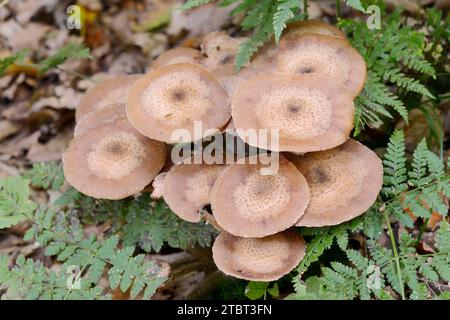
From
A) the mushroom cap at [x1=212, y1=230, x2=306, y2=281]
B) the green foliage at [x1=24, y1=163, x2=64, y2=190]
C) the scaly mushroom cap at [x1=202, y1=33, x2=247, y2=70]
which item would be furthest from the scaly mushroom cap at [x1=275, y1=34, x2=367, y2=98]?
the green foliage at [x1=24, y1=163, x2=64, y2=190]

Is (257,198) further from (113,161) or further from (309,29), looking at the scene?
(309,29)

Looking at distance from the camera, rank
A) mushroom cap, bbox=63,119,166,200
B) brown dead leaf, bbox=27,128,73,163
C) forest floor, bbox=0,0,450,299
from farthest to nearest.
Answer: forest floor, bbox=0,0,450,299, brown dead leaf, bbox=27,128,73,163, mushroom cap, bbox=63,119,166,200

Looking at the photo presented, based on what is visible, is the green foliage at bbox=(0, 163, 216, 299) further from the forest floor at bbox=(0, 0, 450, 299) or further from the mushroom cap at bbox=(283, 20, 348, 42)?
the mushroom cap at bbox=(283, 20, 348, 42)

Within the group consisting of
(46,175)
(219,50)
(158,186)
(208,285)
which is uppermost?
(219,50)

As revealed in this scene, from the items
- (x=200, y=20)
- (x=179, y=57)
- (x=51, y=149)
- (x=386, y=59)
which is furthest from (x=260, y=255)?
(x=200, y=20)

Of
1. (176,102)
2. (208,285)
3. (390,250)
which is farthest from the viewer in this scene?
(208,285)
